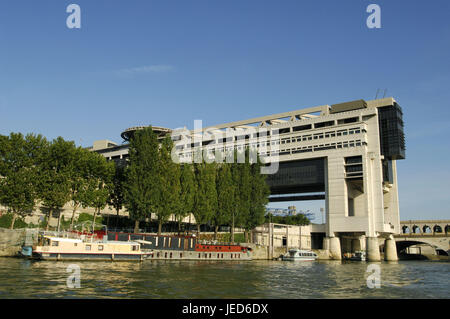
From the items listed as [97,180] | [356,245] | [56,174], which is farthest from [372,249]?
[56,174]

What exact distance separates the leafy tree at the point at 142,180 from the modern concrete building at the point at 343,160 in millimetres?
24956

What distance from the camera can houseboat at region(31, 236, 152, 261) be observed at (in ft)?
150

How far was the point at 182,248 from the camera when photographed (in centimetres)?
6316

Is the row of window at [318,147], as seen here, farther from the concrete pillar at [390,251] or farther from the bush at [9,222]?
the bush at [9,222]

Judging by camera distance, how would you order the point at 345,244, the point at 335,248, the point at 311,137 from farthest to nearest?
the point at 345,244, the point at 311,137, the point at 335,248

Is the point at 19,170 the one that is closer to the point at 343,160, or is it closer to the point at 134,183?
the point at 134,183

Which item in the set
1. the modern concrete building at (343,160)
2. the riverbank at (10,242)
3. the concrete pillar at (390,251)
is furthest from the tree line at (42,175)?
the concrete pillar at (390,251)

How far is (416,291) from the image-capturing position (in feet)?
94.5

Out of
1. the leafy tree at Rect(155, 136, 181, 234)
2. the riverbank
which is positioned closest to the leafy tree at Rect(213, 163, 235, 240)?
the leafy tree at Rect(155, 136, 181, 234)

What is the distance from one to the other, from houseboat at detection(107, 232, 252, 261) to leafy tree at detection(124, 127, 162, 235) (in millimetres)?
5430

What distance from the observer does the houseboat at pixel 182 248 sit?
57.8m

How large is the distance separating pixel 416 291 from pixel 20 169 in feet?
182

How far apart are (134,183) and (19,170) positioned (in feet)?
57.2

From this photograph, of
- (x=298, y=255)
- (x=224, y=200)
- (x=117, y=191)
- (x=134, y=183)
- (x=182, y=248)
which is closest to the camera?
(x=182, y=248)
